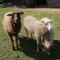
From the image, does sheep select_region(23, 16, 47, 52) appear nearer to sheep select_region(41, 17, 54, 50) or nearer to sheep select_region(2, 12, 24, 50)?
sheep select_region(41, 17, 54, 50)

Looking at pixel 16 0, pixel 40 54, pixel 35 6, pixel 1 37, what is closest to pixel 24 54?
pixel 40 54

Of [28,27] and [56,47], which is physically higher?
[28,27]

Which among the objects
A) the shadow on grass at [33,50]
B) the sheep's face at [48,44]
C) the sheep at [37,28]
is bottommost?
the shadow on grass at [33,50]

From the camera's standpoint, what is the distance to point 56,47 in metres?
9.90

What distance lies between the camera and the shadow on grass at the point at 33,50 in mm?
9148

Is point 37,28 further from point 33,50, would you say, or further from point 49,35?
point 33,50

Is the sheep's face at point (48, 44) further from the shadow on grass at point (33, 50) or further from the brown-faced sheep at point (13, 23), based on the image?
the brown-faced sheep at point (13, 23)

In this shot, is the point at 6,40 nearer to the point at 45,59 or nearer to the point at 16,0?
the point at 45,59

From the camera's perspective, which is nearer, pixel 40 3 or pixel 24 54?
pixel 24 54

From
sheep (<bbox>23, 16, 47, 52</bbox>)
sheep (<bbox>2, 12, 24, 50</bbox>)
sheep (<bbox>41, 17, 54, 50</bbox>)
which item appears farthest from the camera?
sheep (<bbox>2, 12, 24, 50</bbox>)

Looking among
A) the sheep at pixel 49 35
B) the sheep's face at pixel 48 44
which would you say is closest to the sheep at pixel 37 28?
the sheep at pixel 49 35

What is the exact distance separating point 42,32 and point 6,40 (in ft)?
7.36

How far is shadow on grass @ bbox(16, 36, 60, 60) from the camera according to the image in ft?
30.0

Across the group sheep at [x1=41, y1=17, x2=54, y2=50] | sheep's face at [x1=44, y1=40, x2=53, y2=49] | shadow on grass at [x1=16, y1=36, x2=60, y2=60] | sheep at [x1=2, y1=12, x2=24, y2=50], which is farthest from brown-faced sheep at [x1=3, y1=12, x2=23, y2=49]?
sheep's face at [x1=44, y1=40, x2=53, y2=49]
